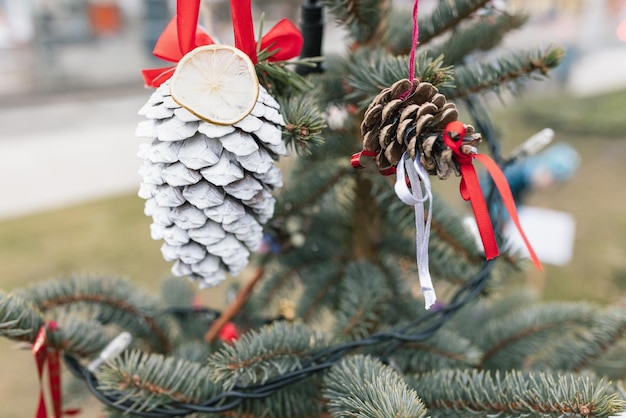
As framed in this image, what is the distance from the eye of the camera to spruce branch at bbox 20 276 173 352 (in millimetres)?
517

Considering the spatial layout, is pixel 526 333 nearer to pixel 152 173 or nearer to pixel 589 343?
pixel 589 343

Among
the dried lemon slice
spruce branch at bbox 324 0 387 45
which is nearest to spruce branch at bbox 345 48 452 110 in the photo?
spruce branch at bbox 324 0 387 45

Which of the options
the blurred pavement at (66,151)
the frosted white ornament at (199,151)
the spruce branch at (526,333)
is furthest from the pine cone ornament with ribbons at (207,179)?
the blurred pavement at (66,151)

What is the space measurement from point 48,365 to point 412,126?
1.33 feet

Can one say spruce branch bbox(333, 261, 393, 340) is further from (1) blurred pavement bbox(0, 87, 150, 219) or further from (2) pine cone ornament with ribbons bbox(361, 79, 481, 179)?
(1) blurred pavement bbox(0, 87, 150, 219)

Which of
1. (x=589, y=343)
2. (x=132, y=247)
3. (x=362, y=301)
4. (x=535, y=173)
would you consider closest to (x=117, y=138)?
(x=132, y=247)

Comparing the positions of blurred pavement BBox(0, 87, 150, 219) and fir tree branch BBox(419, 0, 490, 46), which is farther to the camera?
blurred pavement BBox(0, 87, 150, 219)

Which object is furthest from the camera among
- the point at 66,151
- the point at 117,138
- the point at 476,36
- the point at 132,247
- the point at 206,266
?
the point at 117,138

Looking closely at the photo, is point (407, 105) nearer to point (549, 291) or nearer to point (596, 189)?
point (549, 291)

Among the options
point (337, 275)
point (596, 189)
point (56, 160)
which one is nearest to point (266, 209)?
point (337, 275)

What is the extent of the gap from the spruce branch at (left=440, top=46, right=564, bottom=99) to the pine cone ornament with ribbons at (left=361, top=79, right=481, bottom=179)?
0.13m

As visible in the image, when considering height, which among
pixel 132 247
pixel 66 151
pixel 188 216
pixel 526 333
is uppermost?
pixel 188 216

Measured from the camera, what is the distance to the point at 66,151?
2.93m

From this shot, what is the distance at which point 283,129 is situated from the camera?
14.9 inches
